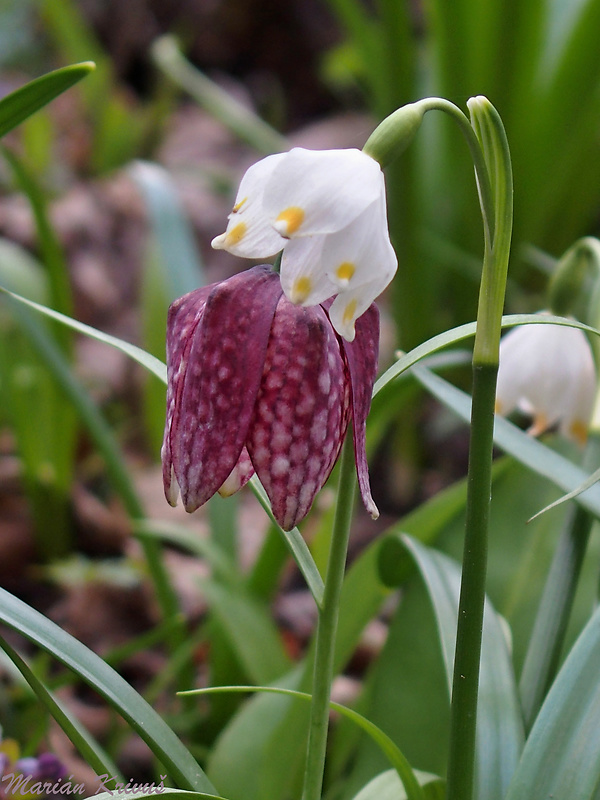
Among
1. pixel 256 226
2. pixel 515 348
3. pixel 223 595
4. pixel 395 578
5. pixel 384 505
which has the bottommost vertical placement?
pixel 384 505

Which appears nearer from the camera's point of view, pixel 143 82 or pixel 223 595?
pixel 223 595

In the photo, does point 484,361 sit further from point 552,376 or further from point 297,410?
point 552,376

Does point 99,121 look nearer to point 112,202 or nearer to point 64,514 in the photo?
point 112,202

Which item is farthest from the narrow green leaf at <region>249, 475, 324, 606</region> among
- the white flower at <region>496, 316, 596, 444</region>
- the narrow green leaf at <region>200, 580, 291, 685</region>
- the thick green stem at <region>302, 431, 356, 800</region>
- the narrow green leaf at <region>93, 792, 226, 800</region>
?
the narrow green leaf at <region>200, 580, 291, 685</region>

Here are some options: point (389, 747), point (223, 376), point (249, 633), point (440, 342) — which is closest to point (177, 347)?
point (223, 376)

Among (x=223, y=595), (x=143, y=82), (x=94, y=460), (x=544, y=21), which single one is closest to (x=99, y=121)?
(x=143, y=82)

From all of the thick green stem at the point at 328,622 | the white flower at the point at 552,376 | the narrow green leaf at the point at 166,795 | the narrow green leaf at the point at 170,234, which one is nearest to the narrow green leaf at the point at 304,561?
the thick green stem at the point at 328,622
